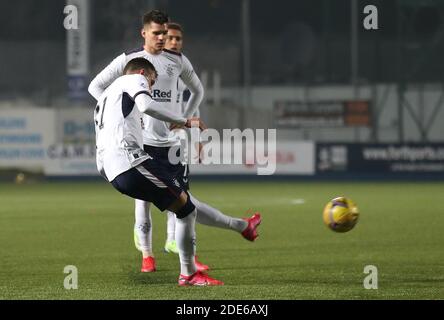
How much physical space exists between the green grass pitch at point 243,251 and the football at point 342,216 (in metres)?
0.44

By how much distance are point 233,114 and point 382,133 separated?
14.7 ft

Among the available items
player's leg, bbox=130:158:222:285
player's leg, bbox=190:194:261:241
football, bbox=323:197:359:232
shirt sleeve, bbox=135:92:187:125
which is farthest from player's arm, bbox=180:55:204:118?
shirt sleeve, bbox=135:92:187:125

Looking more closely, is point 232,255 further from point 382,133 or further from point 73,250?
point 382,133

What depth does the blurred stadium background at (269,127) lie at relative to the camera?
11.2 metres

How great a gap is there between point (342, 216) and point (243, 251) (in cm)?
256

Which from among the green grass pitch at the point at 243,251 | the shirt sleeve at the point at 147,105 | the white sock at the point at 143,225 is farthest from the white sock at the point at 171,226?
the shirt sleeve at the point at 147,105

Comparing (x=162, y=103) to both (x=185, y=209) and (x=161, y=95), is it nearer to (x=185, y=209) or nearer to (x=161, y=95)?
(x=161, y=95)

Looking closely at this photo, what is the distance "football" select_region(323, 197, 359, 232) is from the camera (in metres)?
10.4

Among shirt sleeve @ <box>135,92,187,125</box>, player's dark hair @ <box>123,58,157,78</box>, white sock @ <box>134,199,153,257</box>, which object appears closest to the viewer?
shirt sleeve @ <box>135,92,187,125</box>

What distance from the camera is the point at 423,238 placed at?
46.0 ft

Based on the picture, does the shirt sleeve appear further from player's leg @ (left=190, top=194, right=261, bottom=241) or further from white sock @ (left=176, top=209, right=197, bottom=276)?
player's leg @ (left=190, top=194, right=261, bottom=241)
